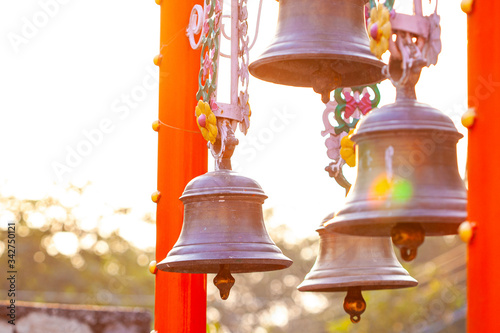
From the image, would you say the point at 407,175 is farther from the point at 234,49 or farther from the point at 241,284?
the point at 241,284

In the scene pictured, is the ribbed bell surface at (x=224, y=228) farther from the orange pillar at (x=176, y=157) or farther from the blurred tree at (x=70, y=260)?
the blurred tree at (x=70, y=260)

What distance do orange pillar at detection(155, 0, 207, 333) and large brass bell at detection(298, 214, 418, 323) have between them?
94 cm

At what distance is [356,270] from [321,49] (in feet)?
2.74

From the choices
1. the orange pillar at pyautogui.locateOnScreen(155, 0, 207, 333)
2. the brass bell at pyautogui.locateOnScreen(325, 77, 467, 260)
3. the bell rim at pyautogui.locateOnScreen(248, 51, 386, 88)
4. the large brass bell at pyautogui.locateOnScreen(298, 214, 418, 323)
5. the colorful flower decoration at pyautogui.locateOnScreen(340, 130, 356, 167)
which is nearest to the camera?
the brass bell at pyautogui.locateOnScreen(325, 77, 467, 260)

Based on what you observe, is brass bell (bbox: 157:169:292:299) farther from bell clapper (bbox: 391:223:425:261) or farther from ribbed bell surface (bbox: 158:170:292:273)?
bell clapper (bbox: 391:223:425:261)

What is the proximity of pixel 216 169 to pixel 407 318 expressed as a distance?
1730 cm

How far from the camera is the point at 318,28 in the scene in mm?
4062

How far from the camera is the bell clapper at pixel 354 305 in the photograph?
4.12 m

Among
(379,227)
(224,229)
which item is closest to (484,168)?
(379,227)

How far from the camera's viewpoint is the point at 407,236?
3268 mm

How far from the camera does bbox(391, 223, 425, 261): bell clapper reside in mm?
3271

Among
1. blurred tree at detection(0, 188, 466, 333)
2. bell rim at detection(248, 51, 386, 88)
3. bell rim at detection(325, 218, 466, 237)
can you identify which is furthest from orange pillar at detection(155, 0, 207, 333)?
blurred tree at detection(0, 188, 466, 333)

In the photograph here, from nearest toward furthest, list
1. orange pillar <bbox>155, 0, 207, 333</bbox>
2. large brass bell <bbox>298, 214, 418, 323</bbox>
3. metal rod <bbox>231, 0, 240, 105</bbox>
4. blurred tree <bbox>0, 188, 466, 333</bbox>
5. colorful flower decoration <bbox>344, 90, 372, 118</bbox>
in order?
large brass bell <bbox>298, 214, 418, 323</bbox>
metal rod <bbox>231, 0, 240, 105</bbox>
colorful flower decoration <bbox>344, 90, 372, 118</bbox>
orange pillar <bbox>155, 0, 207, 333</bbox>
blurred tree <bbox>0, 188, 466, 333</bbox>

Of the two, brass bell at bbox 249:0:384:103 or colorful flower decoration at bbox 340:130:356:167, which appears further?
colorful flower decoration at bbox 340:130:356:167
